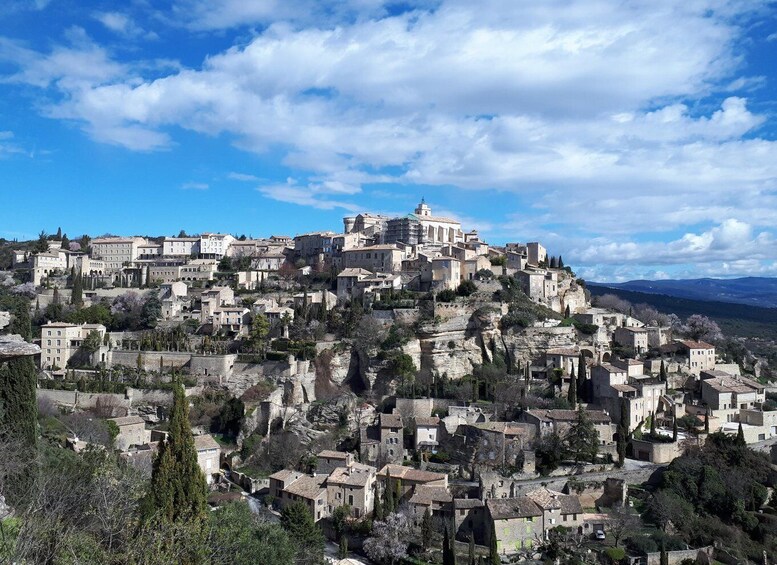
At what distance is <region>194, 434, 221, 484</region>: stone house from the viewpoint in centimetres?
3688

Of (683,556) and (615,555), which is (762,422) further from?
(615,555)

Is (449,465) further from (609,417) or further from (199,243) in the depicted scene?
(199,243)

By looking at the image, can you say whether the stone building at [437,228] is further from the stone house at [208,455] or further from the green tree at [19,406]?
the green tree at [19,406]

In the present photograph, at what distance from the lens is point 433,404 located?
42375mm

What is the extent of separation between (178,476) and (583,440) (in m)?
24.1

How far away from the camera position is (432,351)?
1874 inches

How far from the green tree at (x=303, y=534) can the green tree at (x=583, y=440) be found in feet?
50.8

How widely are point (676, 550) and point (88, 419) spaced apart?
31879 millimetres

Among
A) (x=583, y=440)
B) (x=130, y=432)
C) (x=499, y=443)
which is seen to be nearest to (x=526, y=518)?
(x=499, y=443)

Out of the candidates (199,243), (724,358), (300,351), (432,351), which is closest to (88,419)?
(300,351)

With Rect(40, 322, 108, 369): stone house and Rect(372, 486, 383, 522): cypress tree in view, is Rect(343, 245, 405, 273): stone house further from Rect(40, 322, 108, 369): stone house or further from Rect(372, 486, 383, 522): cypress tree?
Rect(372, 486, 383, 522): cypress tree

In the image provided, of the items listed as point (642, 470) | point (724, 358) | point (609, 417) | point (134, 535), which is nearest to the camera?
point (134, 535)

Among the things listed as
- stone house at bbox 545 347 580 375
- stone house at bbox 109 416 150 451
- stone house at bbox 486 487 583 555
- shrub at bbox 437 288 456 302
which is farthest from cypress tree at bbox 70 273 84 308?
stone house at bbox 486 487 583 555

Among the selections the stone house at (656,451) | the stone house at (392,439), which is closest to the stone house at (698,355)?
the stone house at (656,451)
